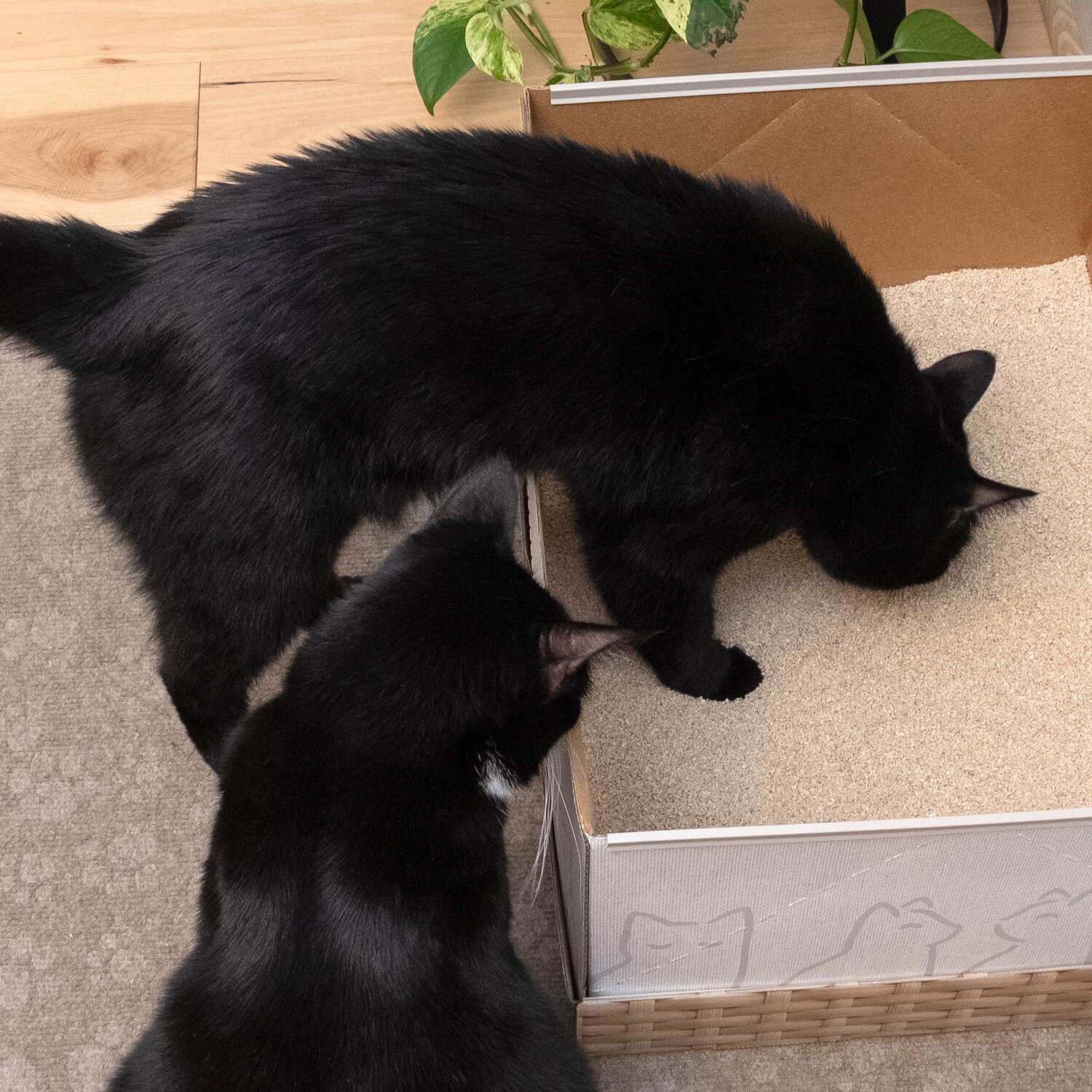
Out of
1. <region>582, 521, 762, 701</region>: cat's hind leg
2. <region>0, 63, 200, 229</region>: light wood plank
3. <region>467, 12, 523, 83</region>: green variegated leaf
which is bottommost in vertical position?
<region>582, 521, 762, 701</region>: cat's hind leg

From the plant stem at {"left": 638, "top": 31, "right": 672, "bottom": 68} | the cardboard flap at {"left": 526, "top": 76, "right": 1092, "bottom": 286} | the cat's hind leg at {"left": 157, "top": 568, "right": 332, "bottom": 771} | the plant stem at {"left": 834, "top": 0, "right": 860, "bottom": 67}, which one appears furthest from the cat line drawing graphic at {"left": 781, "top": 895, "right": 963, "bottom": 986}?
the plant stem at {"left": 638, "top": 31, "right": 672, "bottom": 68}

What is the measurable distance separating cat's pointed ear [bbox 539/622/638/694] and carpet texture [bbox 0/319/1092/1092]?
418 mm

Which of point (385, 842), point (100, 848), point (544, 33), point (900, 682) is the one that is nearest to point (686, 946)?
point (385, 842)

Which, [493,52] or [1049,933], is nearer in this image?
[1049,933]

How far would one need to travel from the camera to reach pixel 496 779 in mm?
840

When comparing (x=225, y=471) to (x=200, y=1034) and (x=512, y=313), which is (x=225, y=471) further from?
(x=200, y=1034)

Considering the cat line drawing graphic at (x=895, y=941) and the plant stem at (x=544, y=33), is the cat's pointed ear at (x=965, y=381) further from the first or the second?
the plant stem at (x=544, y=33)

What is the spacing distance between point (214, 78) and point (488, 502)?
3.34 feet

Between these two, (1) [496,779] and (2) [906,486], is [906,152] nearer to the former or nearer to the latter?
(2) [906,486]

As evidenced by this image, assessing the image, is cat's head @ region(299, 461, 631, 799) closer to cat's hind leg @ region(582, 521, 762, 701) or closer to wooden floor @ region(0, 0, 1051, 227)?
Result: cat's hind leg @ region(582, 521, 762, 701)

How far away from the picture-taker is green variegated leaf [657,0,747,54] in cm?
111

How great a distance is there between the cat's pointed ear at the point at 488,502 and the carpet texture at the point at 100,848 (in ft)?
1.05

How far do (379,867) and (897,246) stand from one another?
86 cm

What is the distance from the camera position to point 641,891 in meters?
0.83
